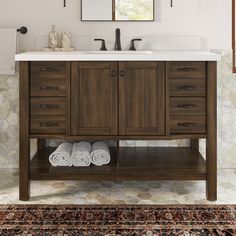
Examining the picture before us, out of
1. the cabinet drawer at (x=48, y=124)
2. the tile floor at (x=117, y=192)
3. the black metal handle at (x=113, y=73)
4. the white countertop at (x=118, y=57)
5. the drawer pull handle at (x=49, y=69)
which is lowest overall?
the tile floor at (x=117, y=192)

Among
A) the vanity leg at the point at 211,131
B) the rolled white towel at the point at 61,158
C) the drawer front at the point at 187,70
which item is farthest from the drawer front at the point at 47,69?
the vanity leg at the point at 211,131

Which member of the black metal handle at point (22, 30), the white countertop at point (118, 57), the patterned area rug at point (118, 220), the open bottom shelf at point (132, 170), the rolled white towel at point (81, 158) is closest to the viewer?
the patterned area rug at point (118, 220)

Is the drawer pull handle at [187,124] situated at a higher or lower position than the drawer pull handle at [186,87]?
lower

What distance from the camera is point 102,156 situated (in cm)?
285

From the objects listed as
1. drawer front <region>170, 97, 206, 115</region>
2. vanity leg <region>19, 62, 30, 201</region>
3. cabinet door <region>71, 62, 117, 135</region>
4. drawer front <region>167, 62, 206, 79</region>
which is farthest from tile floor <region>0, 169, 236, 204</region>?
drawer front <region>167, 62, 206, 79</region>

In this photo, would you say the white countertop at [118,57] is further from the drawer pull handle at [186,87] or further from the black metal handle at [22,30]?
the black metal handle at [22,30]

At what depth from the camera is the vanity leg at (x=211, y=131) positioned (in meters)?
2.63

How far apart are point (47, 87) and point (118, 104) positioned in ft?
1.49

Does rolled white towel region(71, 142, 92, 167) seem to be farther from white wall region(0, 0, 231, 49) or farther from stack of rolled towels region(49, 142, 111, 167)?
white wall region(0, 0, 231, 49)

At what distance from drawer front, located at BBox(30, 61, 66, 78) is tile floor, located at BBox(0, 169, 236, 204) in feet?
2.56

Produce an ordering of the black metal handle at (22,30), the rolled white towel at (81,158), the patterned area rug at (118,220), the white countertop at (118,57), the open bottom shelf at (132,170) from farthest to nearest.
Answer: the black metal handle at (22,30) < the rolled white towel at (81,158) < the open bottom shelf at (132,170) < the white countertop at (118,57) < the patterned area rug at (118,220)

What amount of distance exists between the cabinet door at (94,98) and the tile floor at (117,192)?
42 cm

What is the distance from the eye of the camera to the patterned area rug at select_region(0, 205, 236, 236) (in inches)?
87.6

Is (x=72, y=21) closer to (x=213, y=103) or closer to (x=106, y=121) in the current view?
(x=106, y=121)
